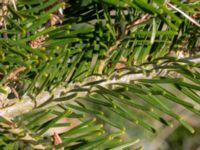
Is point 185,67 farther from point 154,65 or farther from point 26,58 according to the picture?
point 26,58

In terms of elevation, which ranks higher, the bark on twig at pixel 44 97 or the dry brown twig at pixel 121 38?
the dry brown twig at pixel 121 38

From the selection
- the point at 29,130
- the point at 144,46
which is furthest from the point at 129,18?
the point at 29,130

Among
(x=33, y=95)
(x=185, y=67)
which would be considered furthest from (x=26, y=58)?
(x=185, y=67)

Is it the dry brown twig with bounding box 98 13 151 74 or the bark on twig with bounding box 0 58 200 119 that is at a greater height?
the dry brown twig with bounding box 98 13 151 74

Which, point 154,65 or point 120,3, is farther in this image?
point 154,65

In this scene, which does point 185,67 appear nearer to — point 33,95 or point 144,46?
point 144,46

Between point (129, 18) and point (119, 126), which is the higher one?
point (129, 18)
